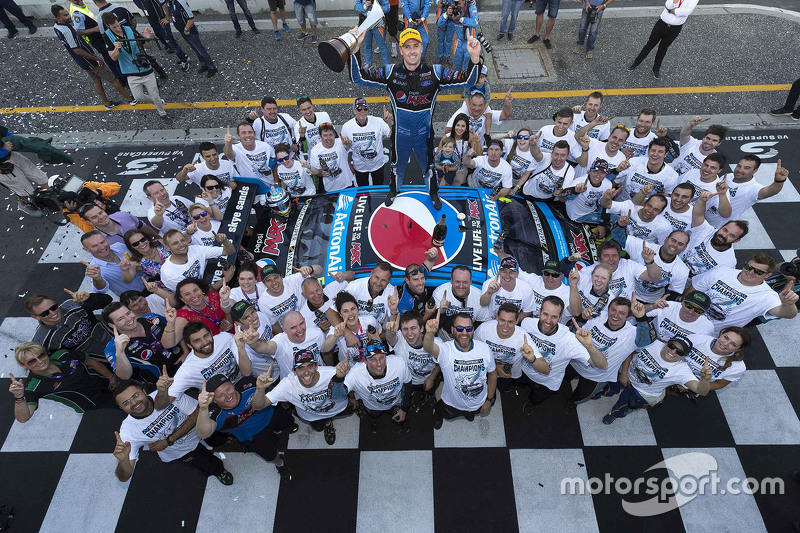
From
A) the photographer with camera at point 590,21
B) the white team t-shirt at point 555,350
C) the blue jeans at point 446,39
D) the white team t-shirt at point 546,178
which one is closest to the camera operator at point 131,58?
the blue jeans at point 446,39

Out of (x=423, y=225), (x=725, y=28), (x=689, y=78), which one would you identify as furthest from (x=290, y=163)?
(x=725, y=28)

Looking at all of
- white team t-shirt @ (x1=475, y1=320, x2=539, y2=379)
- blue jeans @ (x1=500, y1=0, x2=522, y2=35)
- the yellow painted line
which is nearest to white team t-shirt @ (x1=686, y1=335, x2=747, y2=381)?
white team t-shirt @ (x1=475, y1=320, x2=539, y2=379)

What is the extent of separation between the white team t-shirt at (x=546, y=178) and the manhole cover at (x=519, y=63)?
4.37m

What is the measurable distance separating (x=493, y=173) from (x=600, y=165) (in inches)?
50.5

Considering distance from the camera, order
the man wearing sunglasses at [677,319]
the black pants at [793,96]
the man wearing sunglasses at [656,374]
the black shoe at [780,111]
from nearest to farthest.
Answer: the man wearing sunglasses at [656,374] < the man wearing sunglasses at [677,319] < the black pants at [793,96] < the black shoe at [780,111]

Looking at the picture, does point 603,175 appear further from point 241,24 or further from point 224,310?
point 241,24

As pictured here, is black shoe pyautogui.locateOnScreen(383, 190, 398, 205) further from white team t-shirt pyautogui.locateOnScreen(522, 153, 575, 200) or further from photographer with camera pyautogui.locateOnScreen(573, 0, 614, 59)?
photographer with camera pyautogui.locateOnScreen(573, 0, 614, 59)

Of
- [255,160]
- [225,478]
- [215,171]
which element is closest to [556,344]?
[225,478]

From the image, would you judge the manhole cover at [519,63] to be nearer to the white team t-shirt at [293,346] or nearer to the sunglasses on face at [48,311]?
the white team t-shirt at [293,346]

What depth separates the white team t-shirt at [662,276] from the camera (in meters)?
4.59

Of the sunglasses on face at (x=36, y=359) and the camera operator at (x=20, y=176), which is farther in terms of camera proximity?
the camera operator at (x=20, y=176)

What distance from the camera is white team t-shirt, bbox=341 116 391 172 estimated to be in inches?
236

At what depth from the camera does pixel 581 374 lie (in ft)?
14.3

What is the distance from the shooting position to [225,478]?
4.37 m
